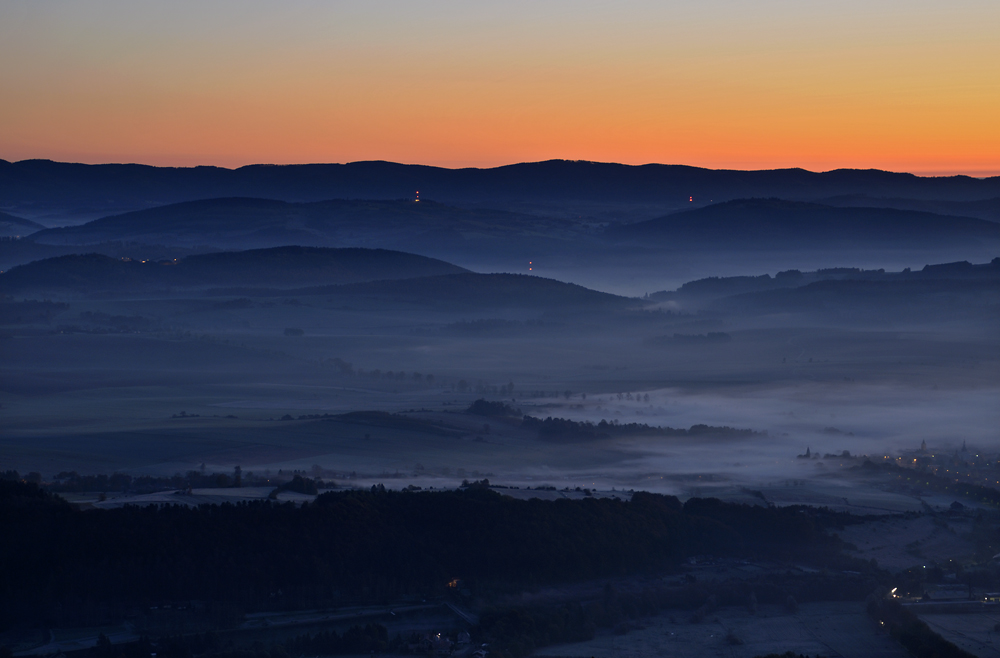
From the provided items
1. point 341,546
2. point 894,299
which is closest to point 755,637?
point 341,546

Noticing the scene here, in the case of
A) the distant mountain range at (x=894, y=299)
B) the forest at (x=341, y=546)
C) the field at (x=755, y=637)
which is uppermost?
the distant mountain range at (x=894, y=299)

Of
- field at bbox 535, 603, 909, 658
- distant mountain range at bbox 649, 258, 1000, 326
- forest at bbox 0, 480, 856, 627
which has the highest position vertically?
distant mountain range at bbox 649, 258, 1000, 326

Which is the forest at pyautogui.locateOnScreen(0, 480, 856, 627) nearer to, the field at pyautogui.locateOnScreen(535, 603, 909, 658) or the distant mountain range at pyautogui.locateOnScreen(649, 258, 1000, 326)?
the field at pyautogui.locateOnScreen(535, 603, 909, 658)

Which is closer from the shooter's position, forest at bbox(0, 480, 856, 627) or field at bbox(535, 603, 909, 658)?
field at bbox(535, 603, 909, 658)

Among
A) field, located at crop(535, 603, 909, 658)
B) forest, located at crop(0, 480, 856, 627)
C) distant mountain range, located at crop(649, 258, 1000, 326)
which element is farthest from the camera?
distant mountain range, located at crop(649, 258, 1000, 326)

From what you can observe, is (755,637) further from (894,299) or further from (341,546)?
(894,299)

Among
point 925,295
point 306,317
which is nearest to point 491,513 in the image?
point 306,317

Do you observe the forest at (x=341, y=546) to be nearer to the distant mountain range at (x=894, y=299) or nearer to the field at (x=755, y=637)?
the field at (x=755, y=637)

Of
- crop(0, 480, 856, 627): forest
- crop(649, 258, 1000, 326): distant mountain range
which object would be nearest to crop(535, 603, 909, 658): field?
crop(0, 480, 856, 627): forest

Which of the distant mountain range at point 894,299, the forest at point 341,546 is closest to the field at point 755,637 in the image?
the forest at point 341,546

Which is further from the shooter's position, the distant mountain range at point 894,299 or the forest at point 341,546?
the distant mountain range at point 894,299

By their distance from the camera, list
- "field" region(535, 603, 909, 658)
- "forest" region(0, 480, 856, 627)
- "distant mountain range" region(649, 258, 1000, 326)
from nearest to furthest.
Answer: "field" region(535, 603, 909, 658)
"forest" region(0, 480, 856, 627)
"distant mountain range" region(649, 258, 1000, 326)
